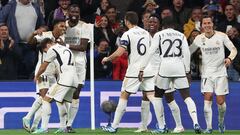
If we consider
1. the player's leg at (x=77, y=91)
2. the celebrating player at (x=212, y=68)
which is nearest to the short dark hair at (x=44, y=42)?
the player's leg at (x=77, y=91)

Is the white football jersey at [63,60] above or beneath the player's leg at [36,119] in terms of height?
above

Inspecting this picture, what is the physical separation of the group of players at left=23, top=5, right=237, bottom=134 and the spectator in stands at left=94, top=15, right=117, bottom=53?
2.27 meters

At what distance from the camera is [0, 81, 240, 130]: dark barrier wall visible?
23.5 m

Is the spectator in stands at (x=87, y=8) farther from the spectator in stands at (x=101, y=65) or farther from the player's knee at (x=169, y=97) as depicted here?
the player's knee at (x=169, y=97)

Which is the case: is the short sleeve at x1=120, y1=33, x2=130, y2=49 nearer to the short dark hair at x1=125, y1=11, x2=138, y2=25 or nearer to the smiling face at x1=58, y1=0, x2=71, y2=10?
the short dark hair at x1=125, y1=11, x2=138, y2=25

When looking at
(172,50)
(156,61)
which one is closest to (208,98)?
(156,61)

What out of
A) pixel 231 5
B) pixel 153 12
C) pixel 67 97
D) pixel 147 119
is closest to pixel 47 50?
pixel 67 97

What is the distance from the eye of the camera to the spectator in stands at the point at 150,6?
2495cm

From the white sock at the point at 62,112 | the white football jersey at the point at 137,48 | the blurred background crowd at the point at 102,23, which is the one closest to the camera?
the white football jersey at the point at 137,48

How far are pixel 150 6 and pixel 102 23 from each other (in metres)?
1.33

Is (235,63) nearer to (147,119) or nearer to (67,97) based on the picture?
(147,119)

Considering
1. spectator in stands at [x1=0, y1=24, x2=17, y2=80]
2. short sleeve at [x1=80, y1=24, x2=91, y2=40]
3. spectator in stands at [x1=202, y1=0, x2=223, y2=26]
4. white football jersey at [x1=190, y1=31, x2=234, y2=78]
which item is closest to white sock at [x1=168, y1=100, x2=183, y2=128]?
white football jersey at [x1=190, y1=31, x2=234, y2=78]

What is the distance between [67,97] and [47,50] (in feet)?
3.51

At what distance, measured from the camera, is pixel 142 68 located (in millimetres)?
20734
